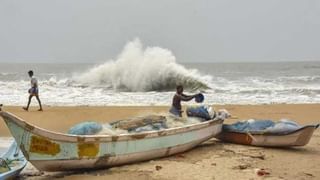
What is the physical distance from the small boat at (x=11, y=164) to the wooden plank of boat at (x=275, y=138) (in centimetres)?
A: 441

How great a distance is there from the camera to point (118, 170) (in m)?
7.89

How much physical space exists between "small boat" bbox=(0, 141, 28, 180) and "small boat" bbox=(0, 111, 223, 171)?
1.63 feet

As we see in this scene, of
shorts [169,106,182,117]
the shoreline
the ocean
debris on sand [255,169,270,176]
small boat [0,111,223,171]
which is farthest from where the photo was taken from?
the ocean

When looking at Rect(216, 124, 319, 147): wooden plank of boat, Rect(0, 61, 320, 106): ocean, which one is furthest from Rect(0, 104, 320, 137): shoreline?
Rect(216, 124, 319, 147): wooden plank of boat

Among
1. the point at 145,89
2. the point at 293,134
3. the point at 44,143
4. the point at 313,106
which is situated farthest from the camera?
the point at 145,89

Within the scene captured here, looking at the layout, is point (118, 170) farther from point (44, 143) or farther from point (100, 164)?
point (44, 143)

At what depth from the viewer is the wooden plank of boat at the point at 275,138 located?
9.48m

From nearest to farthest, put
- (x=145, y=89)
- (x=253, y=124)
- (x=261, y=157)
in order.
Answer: (x=261, y=157) → (x=253, y=124) → (x=145, y=89)

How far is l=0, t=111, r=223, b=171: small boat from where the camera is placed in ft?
22.3

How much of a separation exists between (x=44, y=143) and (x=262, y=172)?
3331mm

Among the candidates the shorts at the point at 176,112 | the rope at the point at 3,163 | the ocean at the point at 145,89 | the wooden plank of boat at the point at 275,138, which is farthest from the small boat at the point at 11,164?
the ocean at the point at 145,89

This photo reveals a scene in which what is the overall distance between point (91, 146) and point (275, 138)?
158 inches

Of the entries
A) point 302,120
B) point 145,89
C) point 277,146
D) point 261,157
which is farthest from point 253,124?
point 145,89

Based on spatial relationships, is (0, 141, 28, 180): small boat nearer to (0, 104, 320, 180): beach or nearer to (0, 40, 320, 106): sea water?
(0, 104, 320, 180): beach
